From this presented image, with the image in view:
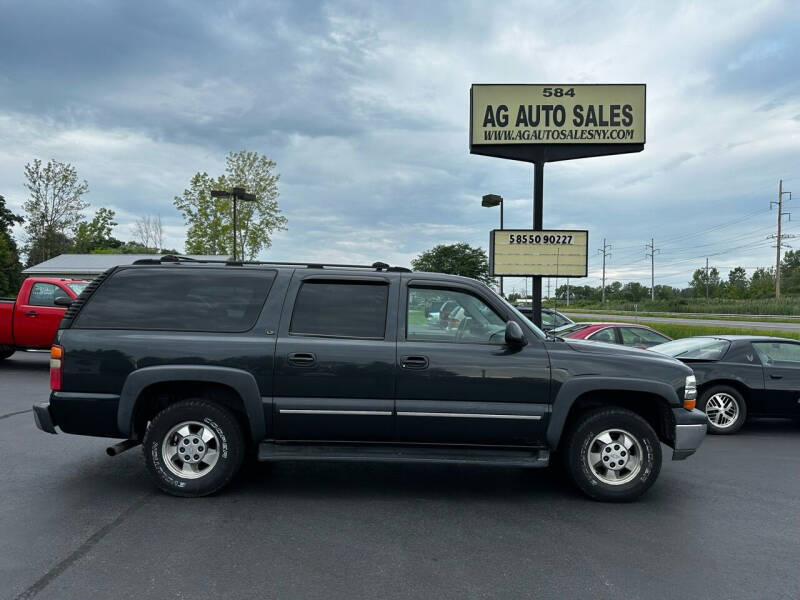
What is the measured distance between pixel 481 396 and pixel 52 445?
189 inches

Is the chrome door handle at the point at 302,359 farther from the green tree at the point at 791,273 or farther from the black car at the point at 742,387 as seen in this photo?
the green tree at the point at 791,273

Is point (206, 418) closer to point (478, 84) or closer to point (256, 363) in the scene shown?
point (256, 363)

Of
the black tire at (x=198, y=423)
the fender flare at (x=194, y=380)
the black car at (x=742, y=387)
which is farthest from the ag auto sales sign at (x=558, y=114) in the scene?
the black tire at (x=198, y=423)

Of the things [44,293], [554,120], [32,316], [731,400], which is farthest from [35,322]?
[731,400]

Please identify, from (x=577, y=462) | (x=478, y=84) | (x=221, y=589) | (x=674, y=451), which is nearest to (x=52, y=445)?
(x=221, y=589)

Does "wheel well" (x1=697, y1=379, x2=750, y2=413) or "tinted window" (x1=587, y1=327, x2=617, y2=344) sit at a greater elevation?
"tinted window" (x1=587, y1=327, x2=617, y2=344)

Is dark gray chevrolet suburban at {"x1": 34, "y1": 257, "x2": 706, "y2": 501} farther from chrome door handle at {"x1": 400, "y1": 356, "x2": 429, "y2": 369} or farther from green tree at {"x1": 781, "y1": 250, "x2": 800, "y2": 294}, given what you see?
green tree at {"x1": 781, "y1": 250, "x2": 800, "y2": 294}

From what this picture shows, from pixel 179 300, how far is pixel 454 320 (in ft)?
7.62

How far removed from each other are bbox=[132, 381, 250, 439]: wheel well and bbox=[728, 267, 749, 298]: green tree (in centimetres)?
11054

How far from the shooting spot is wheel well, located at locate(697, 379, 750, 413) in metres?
7.58

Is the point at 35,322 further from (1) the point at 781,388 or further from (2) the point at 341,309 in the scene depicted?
(1) the point at 781,388

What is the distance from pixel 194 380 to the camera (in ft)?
15.0

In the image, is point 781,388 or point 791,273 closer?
point 781,388

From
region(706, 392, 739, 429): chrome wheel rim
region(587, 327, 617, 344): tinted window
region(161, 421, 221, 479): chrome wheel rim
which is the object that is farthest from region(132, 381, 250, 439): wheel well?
region(587, 327, 617, 344): tinted window
